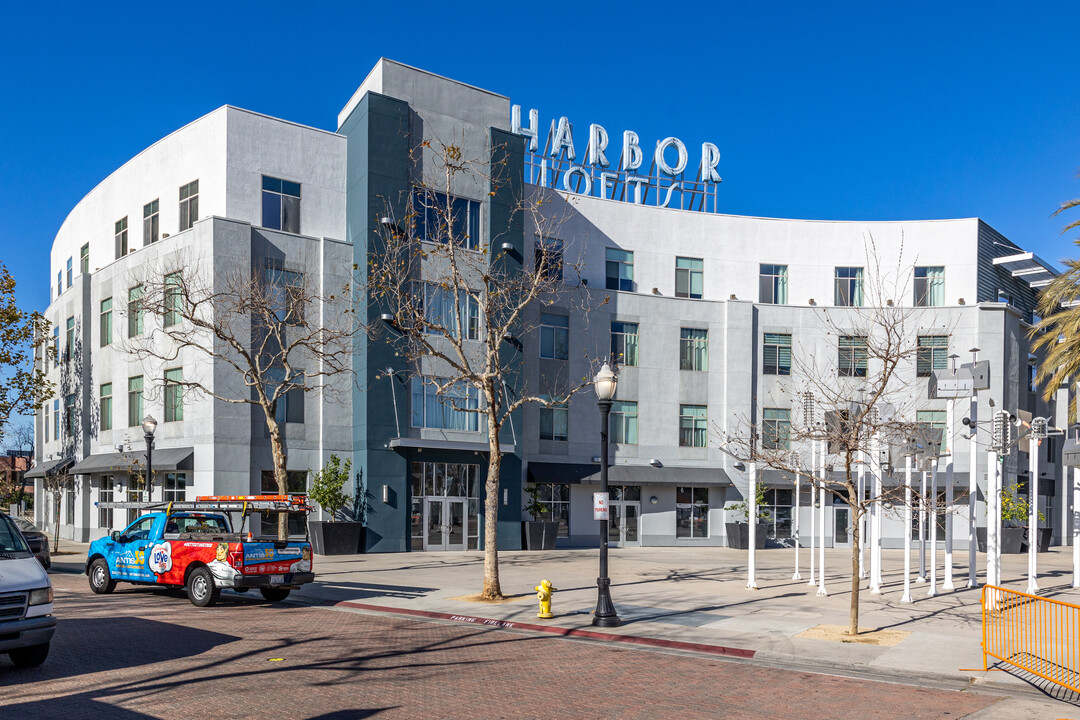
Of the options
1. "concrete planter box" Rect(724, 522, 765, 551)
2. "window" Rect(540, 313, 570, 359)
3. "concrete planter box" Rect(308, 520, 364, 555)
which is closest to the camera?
"concrete planter box" Rect(308, 520, 364, 555)

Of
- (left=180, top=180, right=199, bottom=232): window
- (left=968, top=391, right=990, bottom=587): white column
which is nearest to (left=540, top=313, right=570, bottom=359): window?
(left=180, top=180, right=199, bottom=232): window

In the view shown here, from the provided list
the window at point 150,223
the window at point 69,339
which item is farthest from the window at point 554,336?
the window at point 69,339

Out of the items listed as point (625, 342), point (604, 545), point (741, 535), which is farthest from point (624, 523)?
Result: point (604, 545)

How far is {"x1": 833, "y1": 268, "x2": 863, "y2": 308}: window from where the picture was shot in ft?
141

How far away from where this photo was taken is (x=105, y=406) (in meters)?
38.2

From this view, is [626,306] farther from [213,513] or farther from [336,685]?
[336,685]

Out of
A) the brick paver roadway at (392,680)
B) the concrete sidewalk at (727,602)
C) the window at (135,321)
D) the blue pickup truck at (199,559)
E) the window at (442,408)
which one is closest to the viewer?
the brick paver roadway at (392,680)

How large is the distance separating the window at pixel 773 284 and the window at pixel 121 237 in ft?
97.1

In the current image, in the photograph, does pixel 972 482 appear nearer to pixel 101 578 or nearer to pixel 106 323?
pixel 101 578

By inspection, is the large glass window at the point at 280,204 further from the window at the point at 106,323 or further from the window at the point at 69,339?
the window at the point at 69,339

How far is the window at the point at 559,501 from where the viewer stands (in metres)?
39.3

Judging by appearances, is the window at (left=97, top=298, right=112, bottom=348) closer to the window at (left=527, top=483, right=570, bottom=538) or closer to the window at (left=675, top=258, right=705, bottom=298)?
the window at (left=527, top=483, right=570, bottom=538)

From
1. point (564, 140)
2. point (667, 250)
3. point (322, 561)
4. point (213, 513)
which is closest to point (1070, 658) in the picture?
point (213, 513)

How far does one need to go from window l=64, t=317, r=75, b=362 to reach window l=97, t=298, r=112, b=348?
4072 mm
